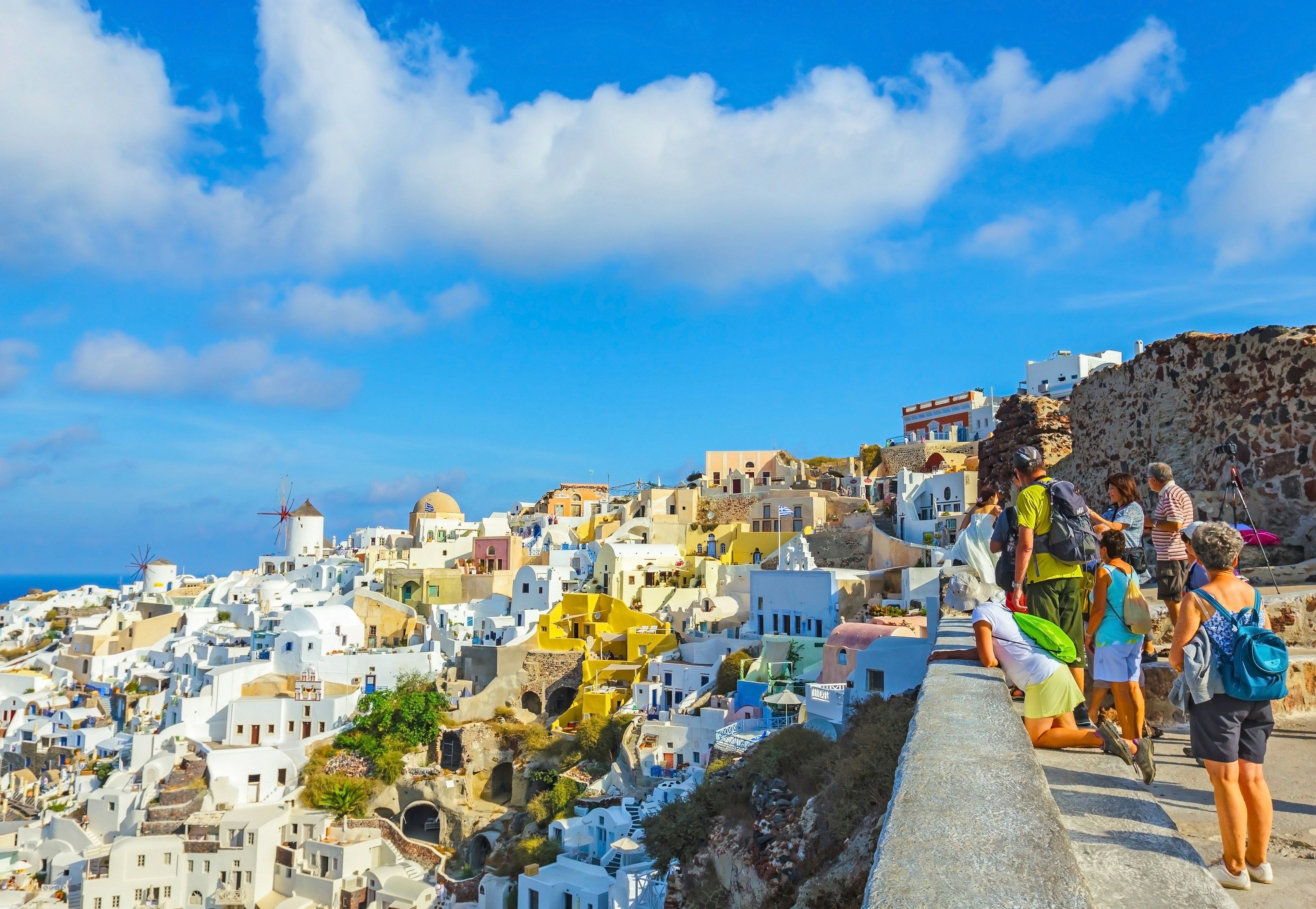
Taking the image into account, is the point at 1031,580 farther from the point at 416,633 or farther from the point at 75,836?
the point at 416,633

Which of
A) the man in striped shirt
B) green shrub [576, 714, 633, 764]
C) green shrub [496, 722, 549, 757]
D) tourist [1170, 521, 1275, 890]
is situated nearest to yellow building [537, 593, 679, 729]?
green shrub [496, 722, 549, 757]

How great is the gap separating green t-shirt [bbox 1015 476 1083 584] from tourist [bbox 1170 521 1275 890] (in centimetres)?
184

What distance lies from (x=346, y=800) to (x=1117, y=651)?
2426 centimetres

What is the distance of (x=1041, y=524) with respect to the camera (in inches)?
207

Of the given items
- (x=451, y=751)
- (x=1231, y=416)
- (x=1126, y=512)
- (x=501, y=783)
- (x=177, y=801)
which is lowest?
(x=501, y=783)

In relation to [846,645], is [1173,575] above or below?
above

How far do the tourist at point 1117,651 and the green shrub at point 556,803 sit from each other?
58.4 ft

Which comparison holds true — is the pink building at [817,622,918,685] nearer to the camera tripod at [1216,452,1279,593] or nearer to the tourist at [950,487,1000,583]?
the camera tripod at [1216,452,1279,593]

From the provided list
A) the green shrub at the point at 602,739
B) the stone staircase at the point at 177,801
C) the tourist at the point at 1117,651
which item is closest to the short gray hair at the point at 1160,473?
the tourist at the point at 1117,651

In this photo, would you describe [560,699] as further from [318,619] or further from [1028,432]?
[1028,432]

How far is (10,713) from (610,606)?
25629 millimetres

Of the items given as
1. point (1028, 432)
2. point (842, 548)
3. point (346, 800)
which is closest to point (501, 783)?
point (346, 800)

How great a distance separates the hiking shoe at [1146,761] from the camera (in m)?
3.82

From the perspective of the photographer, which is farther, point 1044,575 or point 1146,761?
point 1044,575
